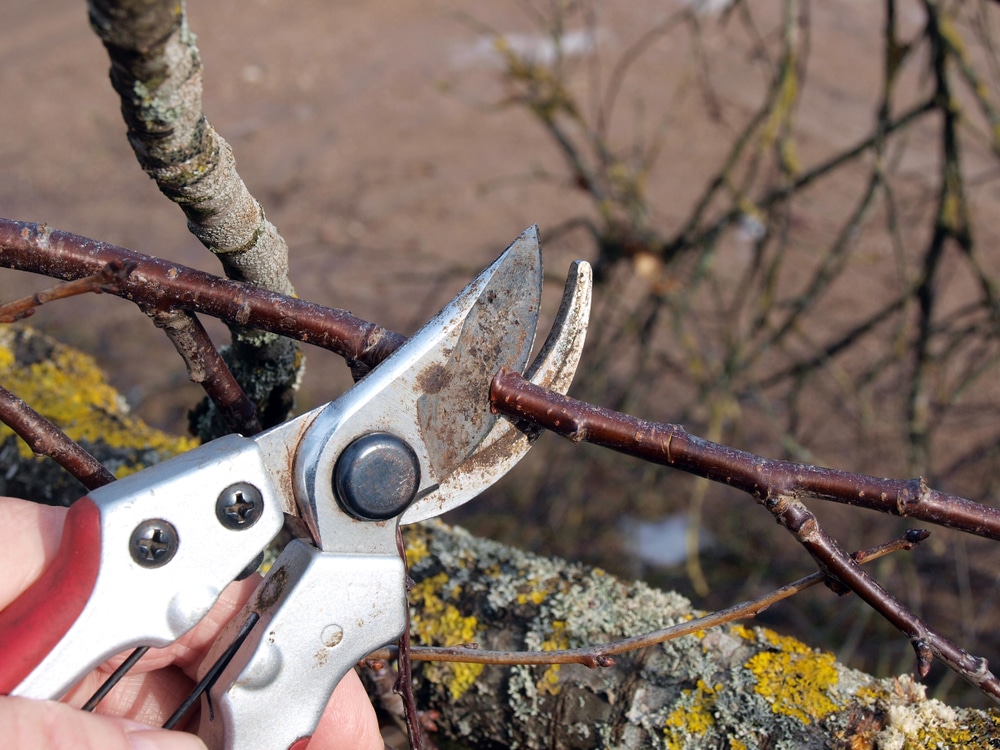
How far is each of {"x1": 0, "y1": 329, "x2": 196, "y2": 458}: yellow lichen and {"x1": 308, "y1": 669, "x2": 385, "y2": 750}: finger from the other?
0.74 m

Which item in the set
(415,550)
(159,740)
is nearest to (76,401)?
(415,550)

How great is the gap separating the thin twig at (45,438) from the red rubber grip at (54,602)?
17 centimetres

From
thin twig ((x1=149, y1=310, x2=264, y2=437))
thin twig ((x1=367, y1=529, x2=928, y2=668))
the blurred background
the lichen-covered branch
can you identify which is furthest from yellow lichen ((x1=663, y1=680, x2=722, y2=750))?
the blurred background

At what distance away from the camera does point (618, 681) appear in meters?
1.29

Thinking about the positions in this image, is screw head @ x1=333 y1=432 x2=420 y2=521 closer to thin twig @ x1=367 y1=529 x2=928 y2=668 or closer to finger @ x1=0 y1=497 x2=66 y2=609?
thin twig @ x1=367 y1=529 x2=928 y2=668

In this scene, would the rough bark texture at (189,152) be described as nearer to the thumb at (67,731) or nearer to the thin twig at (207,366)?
the thin twig at (207,366)

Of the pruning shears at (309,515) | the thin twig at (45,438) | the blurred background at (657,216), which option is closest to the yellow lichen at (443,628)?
the pruning shears at (309,515)

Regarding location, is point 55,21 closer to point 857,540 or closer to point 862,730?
point 857,540

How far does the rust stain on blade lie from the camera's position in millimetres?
1115

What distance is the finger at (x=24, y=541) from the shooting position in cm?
107

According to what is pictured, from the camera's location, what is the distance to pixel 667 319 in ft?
15.2

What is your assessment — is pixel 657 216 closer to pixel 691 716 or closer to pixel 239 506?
pixel 691 716

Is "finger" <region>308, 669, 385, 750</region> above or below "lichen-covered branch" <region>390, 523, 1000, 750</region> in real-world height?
below

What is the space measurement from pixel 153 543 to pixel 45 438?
0.27 metres
